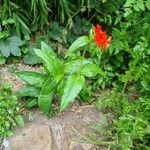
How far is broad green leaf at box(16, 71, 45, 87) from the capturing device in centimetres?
270

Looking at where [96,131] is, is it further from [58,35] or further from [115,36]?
[58,35]

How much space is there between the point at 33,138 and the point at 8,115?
228 millimetres

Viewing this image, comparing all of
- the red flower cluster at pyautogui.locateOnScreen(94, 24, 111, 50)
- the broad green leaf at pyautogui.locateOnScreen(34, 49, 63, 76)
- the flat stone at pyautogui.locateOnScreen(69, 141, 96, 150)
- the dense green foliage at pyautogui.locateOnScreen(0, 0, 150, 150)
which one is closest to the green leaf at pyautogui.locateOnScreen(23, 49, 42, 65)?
the dense green foliage at pyautogui.locateOnScreen(0, 0, 150, 150)

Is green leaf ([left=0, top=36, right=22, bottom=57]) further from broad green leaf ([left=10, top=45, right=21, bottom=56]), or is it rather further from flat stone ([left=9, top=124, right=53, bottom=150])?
flat stone ([left=9, top=124, right=53, bottom=150])

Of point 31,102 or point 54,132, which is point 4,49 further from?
point 54,132

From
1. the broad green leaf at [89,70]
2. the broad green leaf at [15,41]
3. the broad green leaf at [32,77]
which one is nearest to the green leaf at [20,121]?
the broad green leaf at [32,77]

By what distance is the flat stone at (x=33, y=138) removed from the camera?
259cm

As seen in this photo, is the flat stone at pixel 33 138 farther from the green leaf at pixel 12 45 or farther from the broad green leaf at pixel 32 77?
the green leaf at pixel 12 45

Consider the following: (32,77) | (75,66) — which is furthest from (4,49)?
(75,66)

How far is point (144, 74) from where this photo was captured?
9.05ft

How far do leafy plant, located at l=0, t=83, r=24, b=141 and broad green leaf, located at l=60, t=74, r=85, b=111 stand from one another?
0.40m

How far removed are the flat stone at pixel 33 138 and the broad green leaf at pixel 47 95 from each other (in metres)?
0.13

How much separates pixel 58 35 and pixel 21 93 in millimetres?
717

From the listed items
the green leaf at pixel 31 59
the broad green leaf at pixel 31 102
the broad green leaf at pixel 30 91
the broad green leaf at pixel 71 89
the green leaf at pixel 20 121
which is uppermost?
the broad green leaf at pixel 71 89
